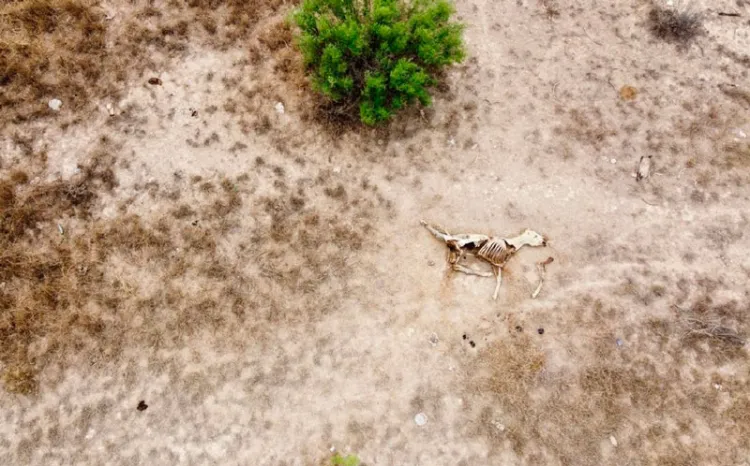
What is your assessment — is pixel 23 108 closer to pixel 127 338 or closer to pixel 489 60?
pixel 127 338

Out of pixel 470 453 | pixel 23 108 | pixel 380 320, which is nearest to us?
pixel 470 453

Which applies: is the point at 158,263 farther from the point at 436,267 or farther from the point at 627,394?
A: the point at 627,394

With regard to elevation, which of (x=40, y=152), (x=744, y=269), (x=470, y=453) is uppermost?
(x=40, y=152)

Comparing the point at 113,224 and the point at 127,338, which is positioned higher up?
the point at 113,224

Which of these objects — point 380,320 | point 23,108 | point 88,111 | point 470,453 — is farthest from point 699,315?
point 23,108

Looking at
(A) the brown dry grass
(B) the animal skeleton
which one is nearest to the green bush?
(A) the brown dry grass

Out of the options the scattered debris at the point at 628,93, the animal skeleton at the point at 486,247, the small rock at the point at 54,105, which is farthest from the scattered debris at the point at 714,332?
the small rock at the point at 54,105

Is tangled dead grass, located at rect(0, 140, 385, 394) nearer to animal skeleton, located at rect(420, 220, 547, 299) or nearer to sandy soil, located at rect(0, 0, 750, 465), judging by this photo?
sandy soil, located at rect(0, 0, 750, 465)
